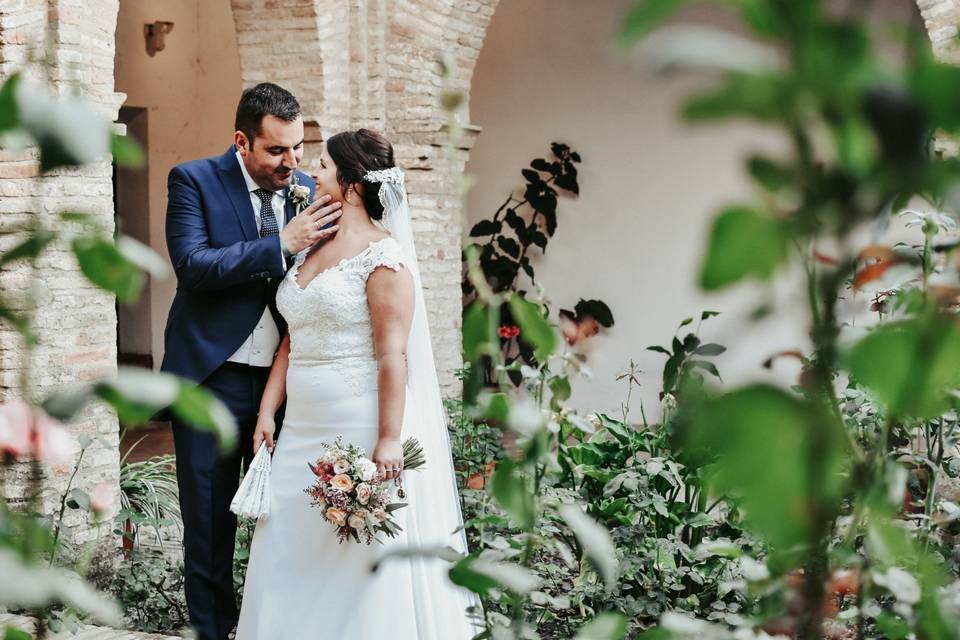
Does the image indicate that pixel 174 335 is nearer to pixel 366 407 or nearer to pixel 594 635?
pixel 366 407

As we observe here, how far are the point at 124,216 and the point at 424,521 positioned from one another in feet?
22.6

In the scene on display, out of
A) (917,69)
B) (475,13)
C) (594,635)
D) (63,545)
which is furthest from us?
(475,13)

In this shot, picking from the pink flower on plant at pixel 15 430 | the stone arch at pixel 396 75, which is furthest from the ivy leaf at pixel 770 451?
the stone arch at pixel 396 75

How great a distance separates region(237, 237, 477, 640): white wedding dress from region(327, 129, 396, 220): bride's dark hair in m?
0.19

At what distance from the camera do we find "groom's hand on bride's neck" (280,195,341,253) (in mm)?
3576

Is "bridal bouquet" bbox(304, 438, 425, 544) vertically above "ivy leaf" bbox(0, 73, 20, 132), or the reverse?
"ivy leaf" bbox(0, 73, 20, 132)

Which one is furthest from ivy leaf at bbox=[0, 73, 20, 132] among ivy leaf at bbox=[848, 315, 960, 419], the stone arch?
the stone arch

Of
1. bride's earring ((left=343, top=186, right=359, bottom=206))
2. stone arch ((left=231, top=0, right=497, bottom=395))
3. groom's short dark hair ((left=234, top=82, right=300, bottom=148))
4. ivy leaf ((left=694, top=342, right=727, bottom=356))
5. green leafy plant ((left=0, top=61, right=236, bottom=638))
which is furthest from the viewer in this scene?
stone arch ((left=231, top=0, right=497, bottom=395))

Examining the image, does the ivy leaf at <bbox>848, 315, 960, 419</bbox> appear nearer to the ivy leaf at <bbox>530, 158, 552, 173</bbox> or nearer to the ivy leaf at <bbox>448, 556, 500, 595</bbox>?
the ivy leaf at <bbox>448, 556, 500, 595</bbox>

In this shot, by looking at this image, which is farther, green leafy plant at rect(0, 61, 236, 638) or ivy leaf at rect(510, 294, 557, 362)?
ivy leaf at rect(510, 294, 557, 362)

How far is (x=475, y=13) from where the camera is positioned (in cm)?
765

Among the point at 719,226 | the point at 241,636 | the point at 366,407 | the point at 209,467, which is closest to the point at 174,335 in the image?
the point at 209,467

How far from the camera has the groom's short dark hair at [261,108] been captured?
3.79m

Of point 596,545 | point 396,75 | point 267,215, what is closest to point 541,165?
point 396,75
